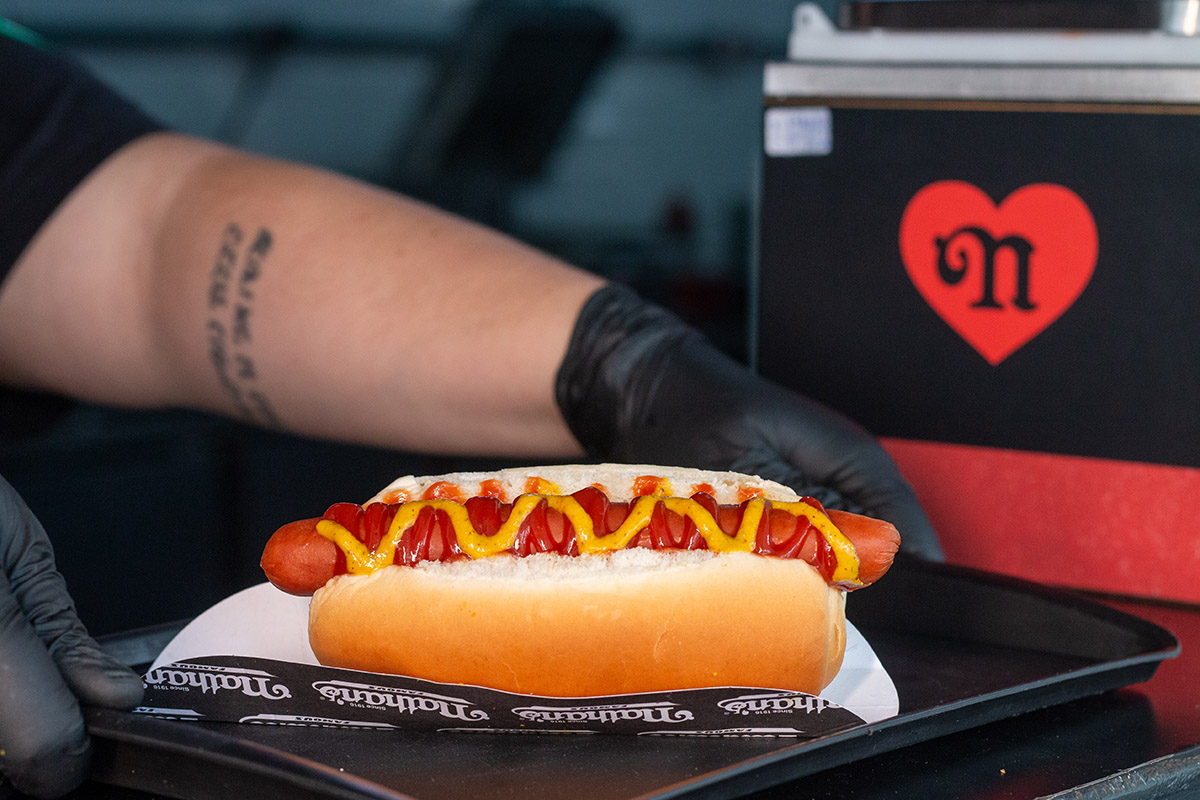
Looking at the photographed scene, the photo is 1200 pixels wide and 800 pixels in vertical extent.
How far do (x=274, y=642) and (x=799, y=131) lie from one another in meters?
0.94

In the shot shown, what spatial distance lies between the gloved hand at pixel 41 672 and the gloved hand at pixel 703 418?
0.71m

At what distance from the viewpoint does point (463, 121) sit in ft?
17.9

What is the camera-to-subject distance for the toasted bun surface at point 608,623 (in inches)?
40.9

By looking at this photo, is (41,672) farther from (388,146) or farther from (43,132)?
(388,146)

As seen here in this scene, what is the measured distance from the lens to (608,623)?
1038 millimetres

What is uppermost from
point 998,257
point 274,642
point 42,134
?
point 42,134

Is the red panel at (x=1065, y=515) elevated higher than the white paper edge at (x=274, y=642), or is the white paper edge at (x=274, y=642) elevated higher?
the red panel at (x=1065, y=515)

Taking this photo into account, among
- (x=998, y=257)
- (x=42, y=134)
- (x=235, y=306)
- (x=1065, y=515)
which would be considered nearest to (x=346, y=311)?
(x=235, y=306)

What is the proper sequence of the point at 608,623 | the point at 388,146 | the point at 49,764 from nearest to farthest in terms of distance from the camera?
the point at 49,764 < the point at 608,623 < the point at 388,146

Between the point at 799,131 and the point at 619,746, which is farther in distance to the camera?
the point at 799,131

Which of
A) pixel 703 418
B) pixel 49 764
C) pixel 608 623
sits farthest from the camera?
pixel 703 418

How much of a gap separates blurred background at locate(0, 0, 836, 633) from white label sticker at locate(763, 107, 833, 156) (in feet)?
0.67

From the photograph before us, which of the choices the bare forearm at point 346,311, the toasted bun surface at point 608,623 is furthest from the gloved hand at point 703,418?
the toasted bun surface at point 608,623

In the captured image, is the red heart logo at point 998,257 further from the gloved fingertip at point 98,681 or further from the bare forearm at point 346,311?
the gloved fingertip at point 98,681
